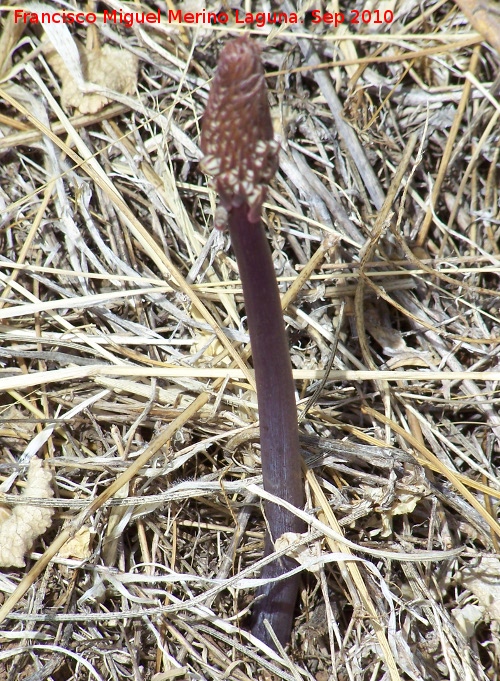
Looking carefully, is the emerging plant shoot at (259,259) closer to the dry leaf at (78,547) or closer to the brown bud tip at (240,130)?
the brown bud tip at (240,130)

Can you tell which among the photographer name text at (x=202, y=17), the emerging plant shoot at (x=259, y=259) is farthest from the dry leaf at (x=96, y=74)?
the emerging plant shoot at (x=259, y=259)

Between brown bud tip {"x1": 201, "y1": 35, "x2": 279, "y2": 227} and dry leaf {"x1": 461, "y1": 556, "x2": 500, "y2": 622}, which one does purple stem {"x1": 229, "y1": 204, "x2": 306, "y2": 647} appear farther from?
dry leaf {"x1": 461, "y1": 556, "x2": 500, "y2": 622}

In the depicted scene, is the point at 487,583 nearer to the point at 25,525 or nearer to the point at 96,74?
the point at 25,525

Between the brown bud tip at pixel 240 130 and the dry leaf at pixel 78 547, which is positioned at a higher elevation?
the brown bud tip at pixel 240 130

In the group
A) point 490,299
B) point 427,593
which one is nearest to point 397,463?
point 427,593

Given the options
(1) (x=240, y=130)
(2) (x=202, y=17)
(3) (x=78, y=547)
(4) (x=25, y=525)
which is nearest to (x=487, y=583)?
(3) (x=78, y=547)

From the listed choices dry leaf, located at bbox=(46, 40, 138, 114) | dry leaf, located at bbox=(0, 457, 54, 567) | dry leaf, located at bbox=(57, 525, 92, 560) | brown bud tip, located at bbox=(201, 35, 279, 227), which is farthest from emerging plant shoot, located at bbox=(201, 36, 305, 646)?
dry leaf, located at bbox=(46, 40, 138, 114)

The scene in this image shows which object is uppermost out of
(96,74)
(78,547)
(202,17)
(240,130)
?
(202,17)
